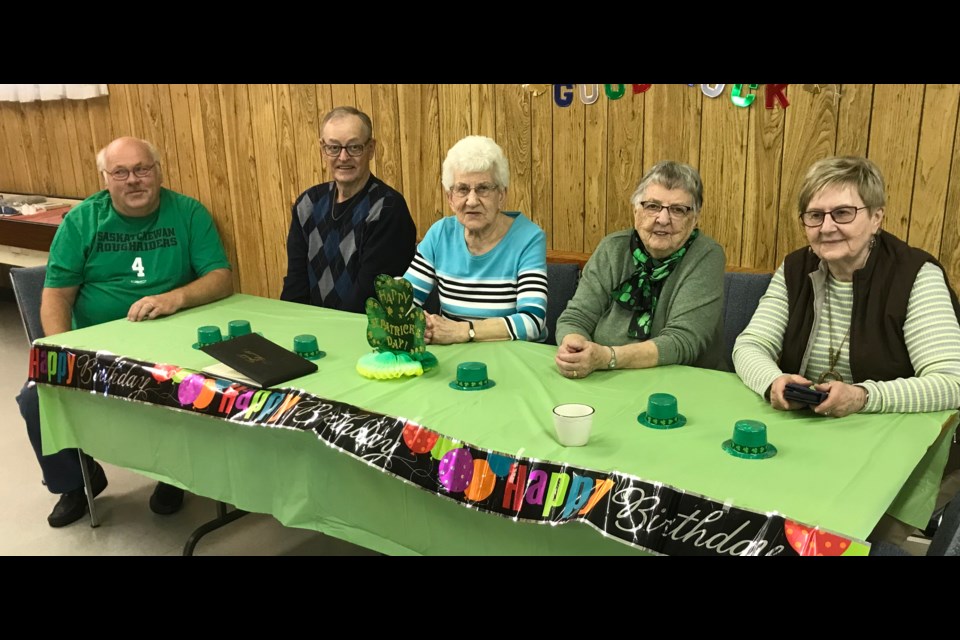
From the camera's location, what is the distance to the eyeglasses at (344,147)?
2.83 meters

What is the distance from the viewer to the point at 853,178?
178cm

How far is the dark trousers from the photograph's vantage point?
2.70m

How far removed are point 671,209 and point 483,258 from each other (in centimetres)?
63

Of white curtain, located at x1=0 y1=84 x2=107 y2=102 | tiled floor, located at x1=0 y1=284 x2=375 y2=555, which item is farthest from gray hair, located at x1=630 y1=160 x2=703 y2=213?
white curtain, located at x1=0 y1=84 x2=107 y2=102

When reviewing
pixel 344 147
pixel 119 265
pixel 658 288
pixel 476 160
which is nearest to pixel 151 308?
pixel 119 265

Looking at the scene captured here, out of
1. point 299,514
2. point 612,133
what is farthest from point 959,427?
point 612,133

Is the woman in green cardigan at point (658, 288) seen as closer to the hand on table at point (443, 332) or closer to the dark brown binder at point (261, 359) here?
the hand on table at point (443, 332)

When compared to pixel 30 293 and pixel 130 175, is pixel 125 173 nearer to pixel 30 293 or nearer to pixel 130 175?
pixel 130 175

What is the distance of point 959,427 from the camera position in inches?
71.9

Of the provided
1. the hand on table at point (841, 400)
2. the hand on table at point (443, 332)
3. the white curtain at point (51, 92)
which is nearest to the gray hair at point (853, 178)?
the hand on table at point (841, 400)

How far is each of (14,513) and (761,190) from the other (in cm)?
298

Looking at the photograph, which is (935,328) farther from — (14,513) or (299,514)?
(14,513)

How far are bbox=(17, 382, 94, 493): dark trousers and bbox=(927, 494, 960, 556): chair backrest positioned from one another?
2.52m

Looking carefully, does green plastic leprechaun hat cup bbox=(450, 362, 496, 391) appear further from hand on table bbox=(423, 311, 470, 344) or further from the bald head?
the bald head
